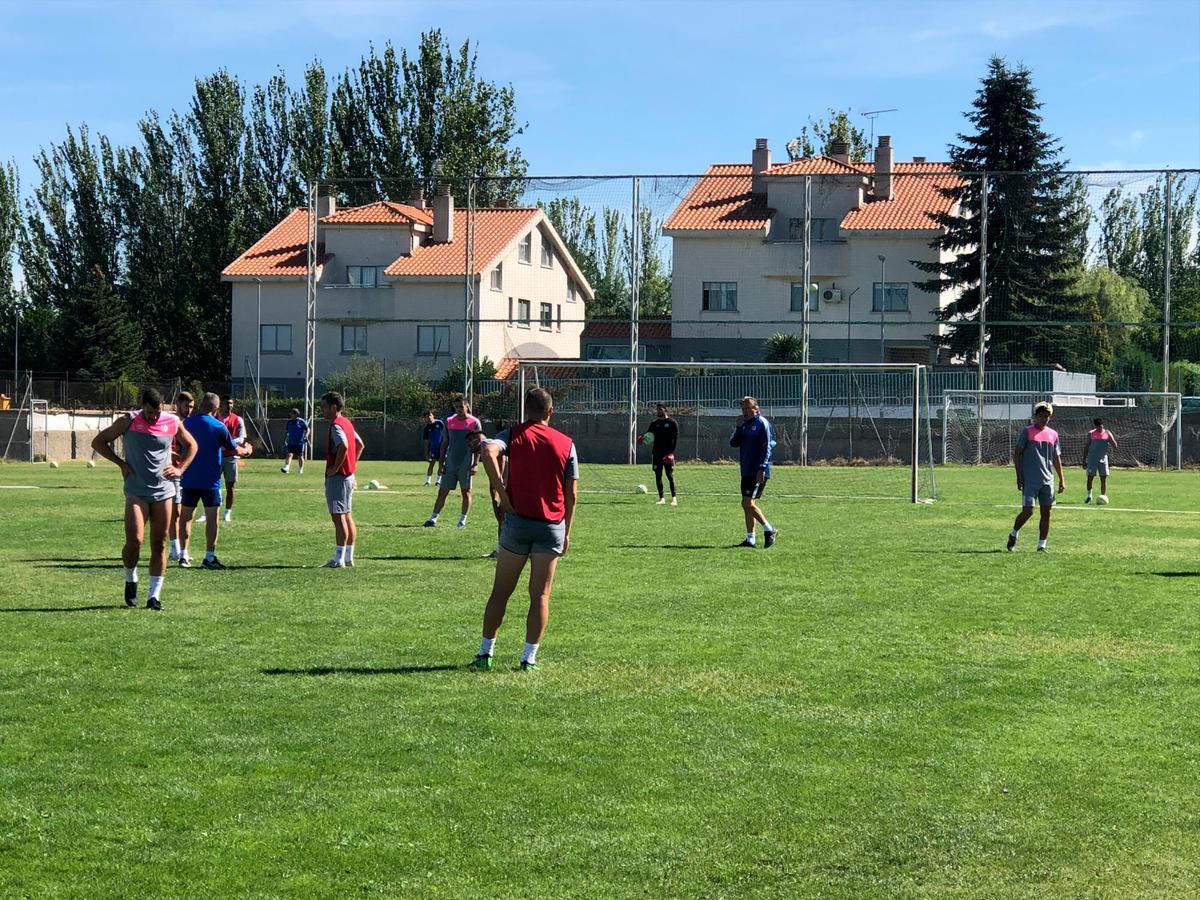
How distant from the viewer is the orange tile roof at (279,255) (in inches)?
2549

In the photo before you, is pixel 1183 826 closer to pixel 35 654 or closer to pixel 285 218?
pixel 35 654

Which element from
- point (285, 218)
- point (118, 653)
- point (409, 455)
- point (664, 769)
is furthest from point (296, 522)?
point (285, 218)

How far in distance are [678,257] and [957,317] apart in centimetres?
938

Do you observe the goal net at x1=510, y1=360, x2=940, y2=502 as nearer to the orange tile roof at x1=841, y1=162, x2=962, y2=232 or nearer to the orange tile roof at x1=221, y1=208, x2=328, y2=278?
the orange tile roof at x1=841, y1=162, x2=962, y2=232

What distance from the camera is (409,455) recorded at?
47625 mm

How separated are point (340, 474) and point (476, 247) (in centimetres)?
3991

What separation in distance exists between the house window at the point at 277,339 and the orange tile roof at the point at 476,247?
6.84m

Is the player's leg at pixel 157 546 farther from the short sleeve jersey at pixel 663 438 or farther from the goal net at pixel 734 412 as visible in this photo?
the goal net at pixel 734 412

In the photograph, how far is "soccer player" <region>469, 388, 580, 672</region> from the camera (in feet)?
31.4

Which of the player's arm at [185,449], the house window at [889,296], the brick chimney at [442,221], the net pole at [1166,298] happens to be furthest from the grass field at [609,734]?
the brick chimney at [442,221]

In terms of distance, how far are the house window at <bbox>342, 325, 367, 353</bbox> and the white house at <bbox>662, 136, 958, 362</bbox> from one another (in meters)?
14.9

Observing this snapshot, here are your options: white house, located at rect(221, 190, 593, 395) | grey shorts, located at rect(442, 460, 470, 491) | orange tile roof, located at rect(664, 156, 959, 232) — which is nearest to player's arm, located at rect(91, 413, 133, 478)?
grey shorts, located at rect(442, 460, 470, 491)

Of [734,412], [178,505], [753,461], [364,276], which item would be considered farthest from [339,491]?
[364,276]

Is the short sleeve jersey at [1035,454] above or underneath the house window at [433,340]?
underneath
